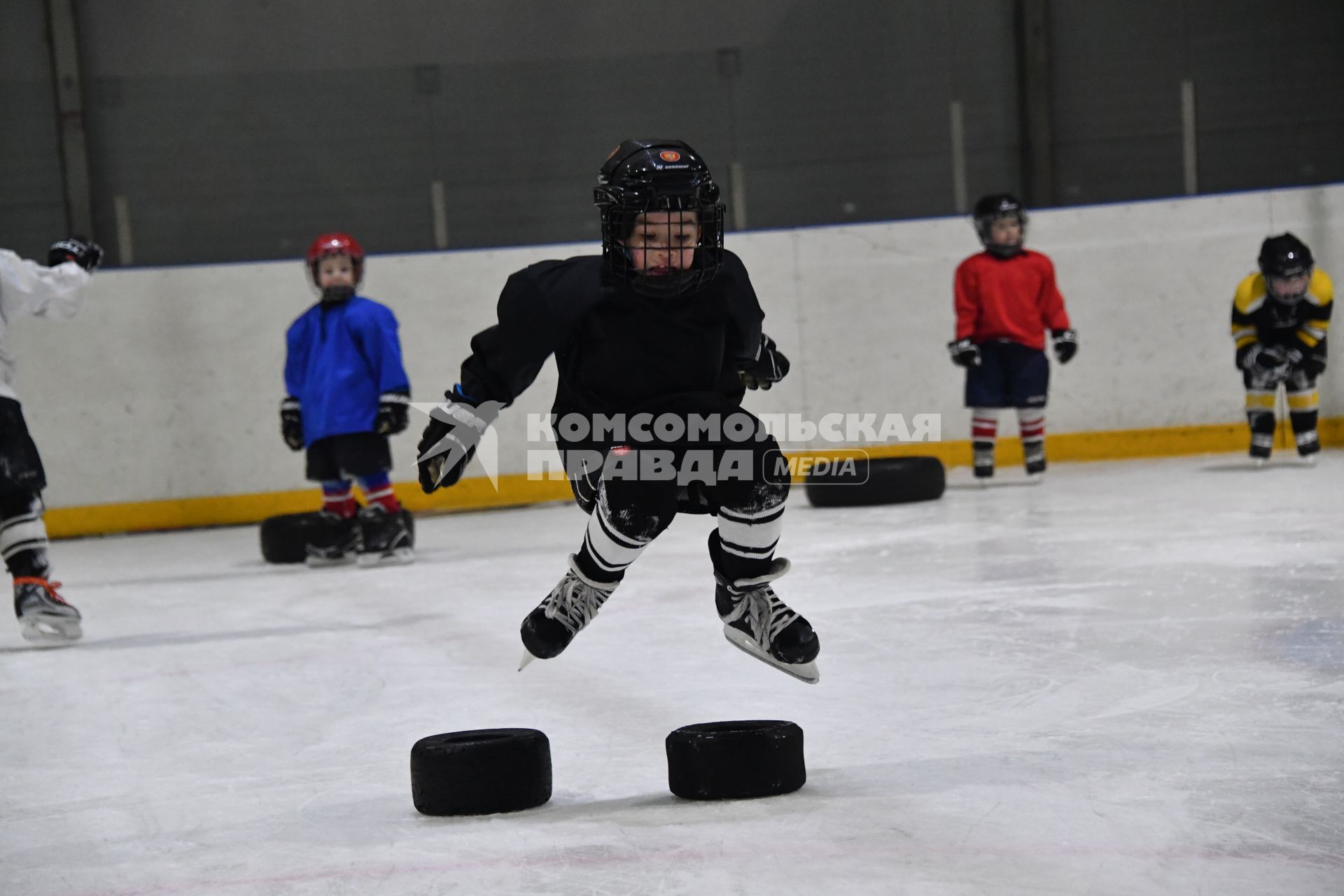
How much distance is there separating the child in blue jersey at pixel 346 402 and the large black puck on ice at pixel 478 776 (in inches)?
132

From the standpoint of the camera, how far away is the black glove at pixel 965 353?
6.81 meters

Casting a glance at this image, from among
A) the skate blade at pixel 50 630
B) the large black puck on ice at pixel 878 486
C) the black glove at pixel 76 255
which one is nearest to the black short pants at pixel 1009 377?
the large black puck on ice at pixel 878 486

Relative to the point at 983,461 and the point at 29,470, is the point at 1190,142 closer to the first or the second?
the point at 983,461

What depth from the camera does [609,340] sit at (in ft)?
8.00

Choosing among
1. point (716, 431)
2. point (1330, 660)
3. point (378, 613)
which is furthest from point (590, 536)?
point (378, 613)

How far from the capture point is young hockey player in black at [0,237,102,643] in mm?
3900

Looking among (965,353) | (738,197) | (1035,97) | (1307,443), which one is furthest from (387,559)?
(1035,97)

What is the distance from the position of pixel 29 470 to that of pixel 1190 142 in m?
7.10

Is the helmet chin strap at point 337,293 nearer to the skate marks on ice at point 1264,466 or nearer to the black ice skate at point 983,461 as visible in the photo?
the black ice skate at point 983,461

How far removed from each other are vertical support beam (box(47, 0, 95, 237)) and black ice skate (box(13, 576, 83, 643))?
5201 mm

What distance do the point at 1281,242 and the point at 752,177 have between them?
367 cm

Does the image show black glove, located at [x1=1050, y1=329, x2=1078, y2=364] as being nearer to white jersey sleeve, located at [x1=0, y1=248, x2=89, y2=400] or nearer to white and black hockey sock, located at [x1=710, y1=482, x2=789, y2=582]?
white jersey sleeve, located at [x1=0, y1=248, x2=89, y2=400]

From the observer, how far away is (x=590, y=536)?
2.52m

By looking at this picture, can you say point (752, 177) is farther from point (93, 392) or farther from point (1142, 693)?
point (1142, 693)
